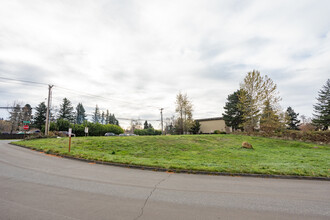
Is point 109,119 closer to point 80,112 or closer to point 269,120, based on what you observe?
point 80,112

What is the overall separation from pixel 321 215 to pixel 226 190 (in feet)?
8.13

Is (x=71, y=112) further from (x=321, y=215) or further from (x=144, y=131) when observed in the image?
(x=321, y=215)

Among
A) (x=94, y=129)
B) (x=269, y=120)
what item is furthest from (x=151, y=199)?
(x=94, y=129)

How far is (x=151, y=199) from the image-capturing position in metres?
4.76

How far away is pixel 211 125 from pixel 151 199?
185 ft

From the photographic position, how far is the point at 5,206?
4.07m

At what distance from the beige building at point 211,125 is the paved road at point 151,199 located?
51083 mm

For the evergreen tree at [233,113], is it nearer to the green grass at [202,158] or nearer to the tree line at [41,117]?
the green grass at [202,158]

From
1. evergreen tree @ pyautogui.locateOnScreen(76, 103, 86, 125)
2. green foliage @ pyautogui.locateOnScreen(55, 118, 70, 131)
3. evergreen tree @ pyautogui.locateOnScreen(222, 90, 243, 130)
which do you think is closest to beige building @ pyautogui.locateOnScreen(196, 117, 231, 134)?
evergreen tree @ pyautogui.locateOnScreen(222, 90, 243, 130)

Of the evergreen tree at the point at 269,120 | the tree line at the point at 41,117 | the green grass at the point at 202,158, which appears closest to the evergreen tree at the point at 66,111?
the tree line at the point at 41,117

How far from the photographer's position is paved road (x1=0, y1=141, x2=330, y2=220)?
12.6 feet

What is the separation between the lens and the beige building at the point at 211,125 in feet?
185

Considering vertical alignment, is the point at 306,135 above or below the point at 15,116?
below

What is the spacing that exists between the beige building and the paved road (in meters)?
51.1
